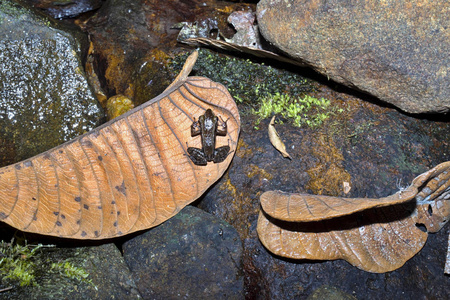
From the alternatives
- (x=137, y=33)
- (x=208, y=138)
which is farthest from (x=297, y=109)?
(x=137, y=33)

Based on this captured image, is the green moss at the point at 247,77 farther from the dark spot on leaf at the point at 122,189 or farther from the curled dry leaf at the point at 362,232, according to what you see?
the dark spot on leaf at the point at 122,189

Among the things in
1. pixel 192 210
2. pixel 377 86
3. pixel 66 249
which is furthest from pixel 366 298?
pixel 66 249

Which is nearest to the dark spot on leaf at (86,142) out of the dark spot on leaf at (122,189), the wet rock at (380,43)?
the dark spot on leaf at (122,189)

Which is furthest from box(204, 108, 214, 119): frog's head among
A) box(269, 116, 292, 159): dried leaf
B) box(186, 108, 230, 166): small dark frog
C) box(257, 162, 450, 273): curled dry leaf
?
box(257, 162, 450, 273): curled dry leaf

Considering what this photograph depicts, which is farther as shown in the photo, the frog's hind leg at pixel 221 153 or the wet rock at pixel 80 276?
the frog's hind leg at pixel 221 153

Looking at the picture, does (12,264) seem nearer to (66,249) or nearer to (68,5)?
(66,249)

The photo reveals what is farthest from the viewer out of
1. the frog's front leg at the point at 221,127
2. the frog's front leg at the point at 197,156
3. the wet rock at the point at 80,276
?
the frog's front leg at the point at 221,127

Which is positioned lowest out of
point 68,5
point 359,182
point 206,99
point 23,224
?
point 359,182
